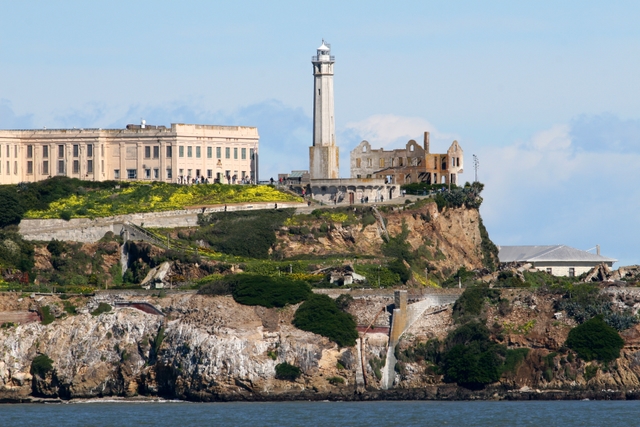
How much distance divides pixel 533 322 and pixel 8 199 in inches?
1576

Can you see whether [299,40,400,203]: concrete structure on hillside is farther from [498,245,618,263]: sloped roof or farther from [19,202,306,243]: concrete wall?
[498,245,618,263]: sloped roof

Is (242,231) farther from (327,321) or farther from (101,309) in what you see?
(327,321)

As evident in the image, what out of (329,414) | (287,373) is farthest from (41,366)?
(329,414)

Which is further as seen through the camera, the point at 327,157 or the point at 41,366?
the point at 327,157

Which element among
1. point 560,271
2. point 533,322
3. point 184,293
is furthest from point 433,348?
point 560,271

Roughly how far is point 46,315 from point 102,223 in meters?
15.0

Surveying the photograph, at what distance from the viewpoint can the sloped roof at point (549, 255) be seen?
491ft

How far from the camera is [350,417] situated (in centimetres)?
9838

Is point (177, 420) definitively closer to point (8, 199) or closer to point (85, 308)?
point (85, 308)

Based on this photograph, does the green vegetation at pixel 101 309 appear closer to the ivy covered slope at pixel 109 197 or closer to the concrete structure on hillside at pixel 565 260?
the ivy covered slope at pixel 109 197

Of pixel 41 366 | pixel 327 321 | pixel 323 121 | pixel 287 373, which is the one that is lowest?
pixel 287 373

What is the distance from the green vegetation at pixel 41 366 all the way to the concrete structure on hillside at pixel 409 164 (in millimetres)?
40709

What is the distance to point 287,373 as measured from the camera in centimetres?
10688

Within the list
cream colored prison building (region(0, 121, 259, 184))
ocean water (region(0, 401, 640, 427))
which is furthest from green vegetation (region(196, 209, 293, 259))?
ocean water (region(0, 401, 640, 427))
